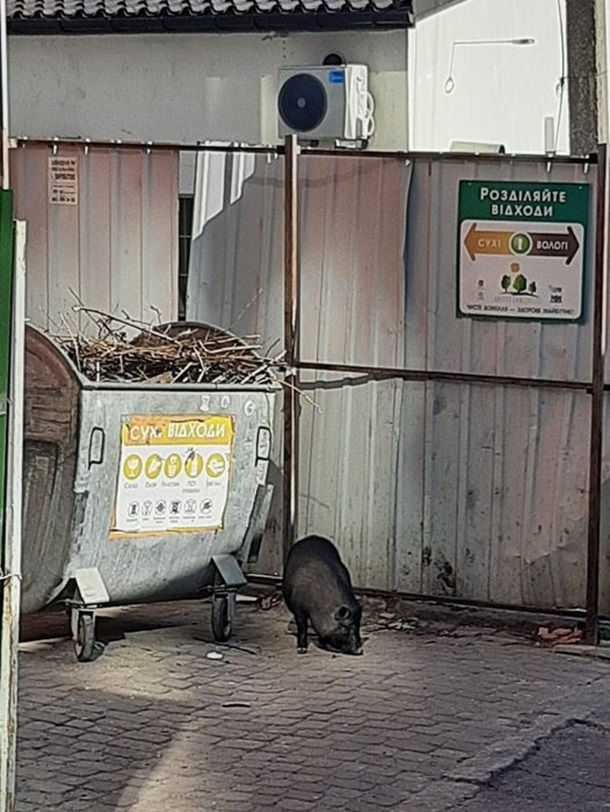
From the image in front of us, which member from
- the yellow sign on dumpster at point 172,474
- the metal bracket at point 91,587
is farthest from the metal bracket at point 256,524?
the metal bracket at point 91,587

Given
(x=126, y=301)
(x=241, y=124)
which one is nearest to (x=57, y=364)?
(x=126, y=301)

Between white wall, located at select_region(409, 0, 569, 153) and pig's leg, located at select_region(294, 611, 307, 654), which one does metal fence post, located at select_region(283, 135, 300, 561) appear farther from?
white wall, located at select_region(409, 0, 569, 153)

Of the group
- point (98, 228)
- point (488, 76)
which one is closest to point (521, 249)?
Result: point (98, 228)

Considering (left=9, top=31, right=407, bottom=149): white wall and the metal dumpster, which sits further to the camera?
(left=9, top=31, right=407, bottom=149): white wall

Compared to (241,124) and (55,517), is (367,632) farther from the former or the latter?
(241,124)

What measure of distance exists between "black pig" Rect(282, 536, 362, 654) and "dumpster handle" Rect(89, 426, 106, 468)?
117 cm

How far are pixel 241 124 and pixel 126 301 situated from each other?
4677mm

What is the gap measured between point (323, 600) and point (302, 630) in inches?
7.7

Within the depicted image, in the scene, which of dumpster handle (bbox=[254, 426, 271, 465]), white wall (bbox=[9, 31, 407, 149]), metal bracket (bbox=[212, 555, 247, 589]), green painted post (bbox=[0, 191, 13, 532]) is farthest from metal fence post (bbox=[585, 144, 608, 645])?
white wall (bbox=[9, 31, 407, 149])

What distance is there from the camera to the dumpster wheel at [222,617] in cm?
883

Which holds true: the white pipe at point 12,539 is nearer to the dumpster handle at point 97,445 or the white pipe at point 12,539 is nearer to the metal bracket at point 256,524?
the dumpster handle at point 97,445

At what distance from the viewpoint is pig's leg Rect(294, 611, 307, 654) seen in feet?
28.7

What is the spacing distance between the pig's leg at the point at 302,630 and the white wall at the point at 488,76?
6.04 meters

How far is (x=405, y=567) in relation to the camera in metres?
9.52
